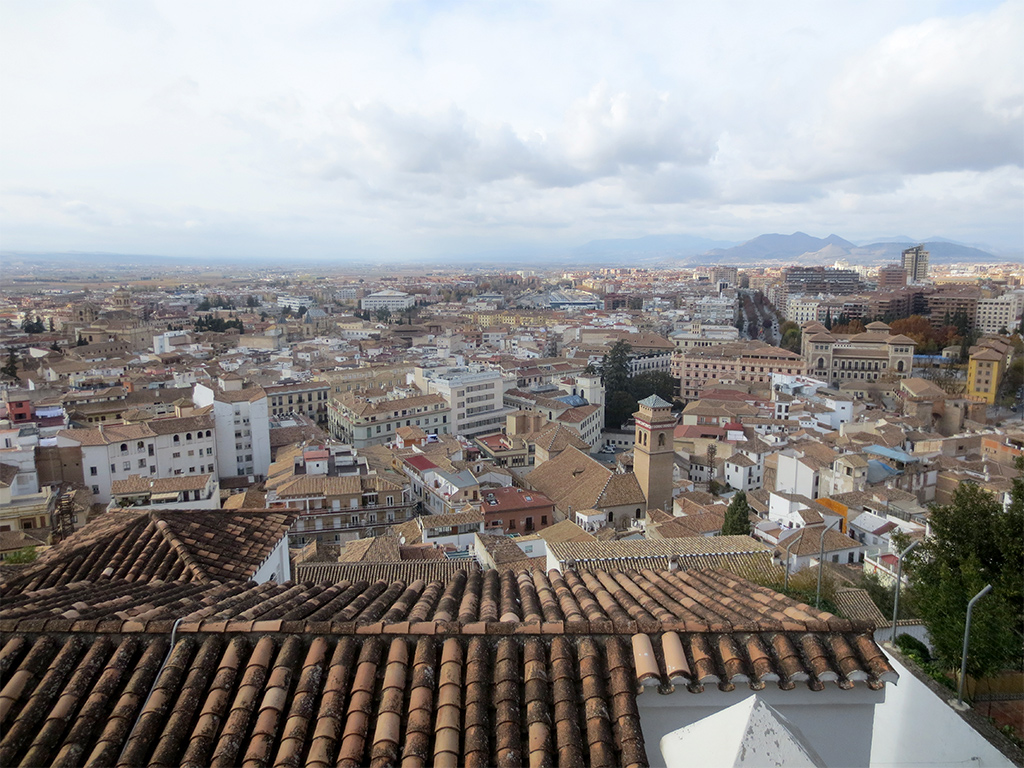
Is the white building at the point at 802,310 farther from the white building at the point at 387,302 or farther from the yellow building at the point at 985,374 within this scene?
the white building at the point at 387,302

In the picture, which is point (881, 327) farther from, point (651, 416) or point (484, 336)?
point (651, 416)

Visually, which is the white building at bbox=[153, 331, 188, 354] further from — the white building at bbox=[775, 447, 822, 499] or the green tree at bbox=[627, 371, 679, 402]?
the white building at bbox=[775, 447, 822, 499]

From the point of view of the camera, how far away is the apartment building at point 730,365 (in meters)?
32.8

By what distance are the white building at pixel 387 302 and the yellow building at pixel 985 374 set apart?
187 feet

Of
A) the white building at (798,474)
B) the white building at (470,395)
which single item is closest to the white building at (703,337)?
the white building at (470,395)

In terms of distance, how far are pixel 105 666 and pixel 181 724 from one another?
41 centimetres

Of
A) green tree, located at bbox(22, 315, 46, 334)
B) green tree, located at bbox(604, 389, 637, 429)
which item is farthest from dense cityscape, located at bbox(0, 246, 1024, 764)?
green tree, located at bbox(22, 315, 46, 334)

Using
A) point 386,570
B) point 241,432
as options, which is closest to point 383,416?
point 241,432

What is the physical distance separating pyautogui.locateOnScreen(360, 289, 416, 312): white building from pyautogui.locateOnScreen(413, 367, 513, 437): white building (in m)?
50.7

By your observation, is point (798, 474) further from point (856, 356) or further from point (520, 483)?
point (856, 356)

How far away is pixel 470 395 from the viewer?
25.1 metres

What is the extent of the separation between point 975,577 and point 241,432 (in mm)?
18159

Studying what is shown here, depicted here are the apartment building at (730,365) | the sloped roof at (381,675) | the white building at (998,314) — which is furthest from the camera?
the white building at (998,314)

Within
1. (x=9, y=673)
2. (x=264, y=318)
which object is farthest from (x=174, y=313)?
(x=9, y=673)
